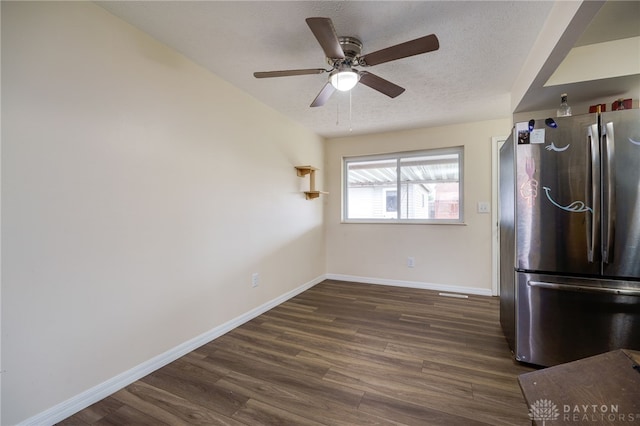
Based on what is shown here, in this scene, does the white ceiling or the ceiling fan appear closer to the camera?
the ceiling fan

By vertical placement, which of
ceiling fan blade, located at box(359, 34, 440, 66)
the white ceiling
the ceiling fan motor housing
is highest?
the white ceiling

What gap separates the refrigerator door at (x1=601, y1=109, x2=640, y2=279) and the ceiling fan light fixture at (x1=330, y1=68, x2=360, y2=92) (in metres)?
1.62

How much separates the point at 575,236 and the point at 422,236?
2119 millimetres

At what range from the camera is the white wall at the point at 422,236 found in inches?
139

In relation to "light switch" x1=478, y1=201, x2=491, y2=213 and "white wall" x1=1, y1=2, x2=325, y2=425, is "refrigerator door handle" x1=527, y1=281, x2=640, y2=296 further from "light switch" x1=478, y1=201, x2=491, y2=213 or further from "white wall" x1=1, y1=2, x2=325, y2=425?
"white wall" x1=1, y1=2, x2=325, y2=425

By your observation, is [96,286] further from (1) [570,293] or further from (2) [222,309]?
(1) [570,293]

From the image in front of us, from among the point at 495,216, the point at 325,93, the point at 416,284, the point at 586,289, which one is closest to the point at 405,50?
Answer: the point at 325,93

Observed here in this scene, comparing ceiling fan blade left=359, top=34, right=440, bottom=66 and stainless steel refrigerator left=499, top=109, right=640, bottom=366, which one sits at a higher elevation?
ceiling fan blade left=359, top=34, right=440, bottom=66

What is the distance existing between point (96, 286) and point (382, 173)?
146 inches

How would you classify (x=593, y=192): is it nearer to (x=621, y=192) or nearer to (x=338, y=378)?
(x=621, y=192)

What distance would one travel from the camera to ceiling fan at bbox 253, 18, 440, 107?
1405mm

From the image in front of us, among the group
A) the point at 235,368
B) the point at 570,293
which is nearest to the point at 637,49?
the point at 570,293

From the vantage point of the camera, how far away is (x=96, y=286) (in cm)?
158

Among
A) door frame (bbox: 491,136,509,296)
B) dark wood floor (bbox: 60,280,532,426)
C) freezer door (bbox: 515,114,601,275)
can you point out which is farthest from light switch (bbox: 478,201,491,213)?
freezer door (bbox: 515,114,601,275)
